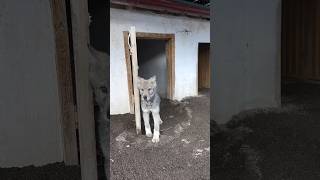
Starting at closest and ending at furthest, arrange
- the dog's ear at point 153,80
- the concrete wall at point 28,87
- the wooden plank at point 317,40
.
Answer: the wooden plank at point 317,40 < the concrete wall at point 28,87 < the dog's ear at point 153,80

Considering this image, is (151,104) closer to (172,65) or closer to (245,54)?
(172,65)

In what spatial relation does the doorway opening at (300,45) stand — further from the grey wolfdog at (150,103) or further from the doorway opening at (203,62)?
the grey wolfdog at (150,103)

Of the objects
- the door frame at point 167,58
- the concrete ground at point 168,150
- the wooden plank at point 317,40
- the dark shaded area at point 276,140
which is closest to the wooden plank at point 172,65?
the door frame at point 167,58

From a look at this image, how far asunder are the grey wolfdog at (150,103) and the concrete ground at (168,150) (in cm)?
5

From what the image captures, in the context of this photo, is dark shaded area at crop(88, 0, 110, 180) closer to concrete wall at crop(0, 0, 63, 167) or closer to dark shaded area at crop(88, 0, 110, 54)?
dark shaded area at crop(88, 0, 110, 54)

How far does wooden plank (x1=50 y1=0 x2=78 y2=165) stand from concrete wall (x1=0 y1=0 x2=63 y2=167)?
0.09 metres

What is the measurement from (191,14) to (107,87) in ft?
1.92

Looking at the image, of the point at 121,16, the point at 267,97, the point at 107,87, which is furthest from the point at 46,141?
the point at 267,97

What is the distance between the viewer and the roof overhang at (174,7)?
81cm

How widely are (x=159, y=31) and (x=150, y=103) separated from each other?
33 centimetres

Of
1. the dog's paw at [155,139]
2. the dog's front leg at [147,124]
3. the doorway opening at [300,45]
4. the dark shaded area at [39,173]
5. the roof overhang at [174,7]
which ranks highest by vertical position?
the roof overhang at [174,7]

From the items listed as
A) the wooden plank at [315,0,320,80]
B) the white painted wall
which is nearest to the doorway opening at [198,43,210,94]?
the white painted wall

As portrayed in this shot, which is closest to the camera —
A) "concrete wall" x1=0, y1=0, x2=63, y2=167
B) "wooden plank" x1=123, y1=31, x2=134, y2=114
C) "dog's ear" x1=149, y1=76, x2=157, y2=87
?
"concrete wall" x1=0, y1=0, x2=63, y2=167

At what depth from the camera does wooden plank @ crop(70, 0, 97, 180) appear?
0.47m
